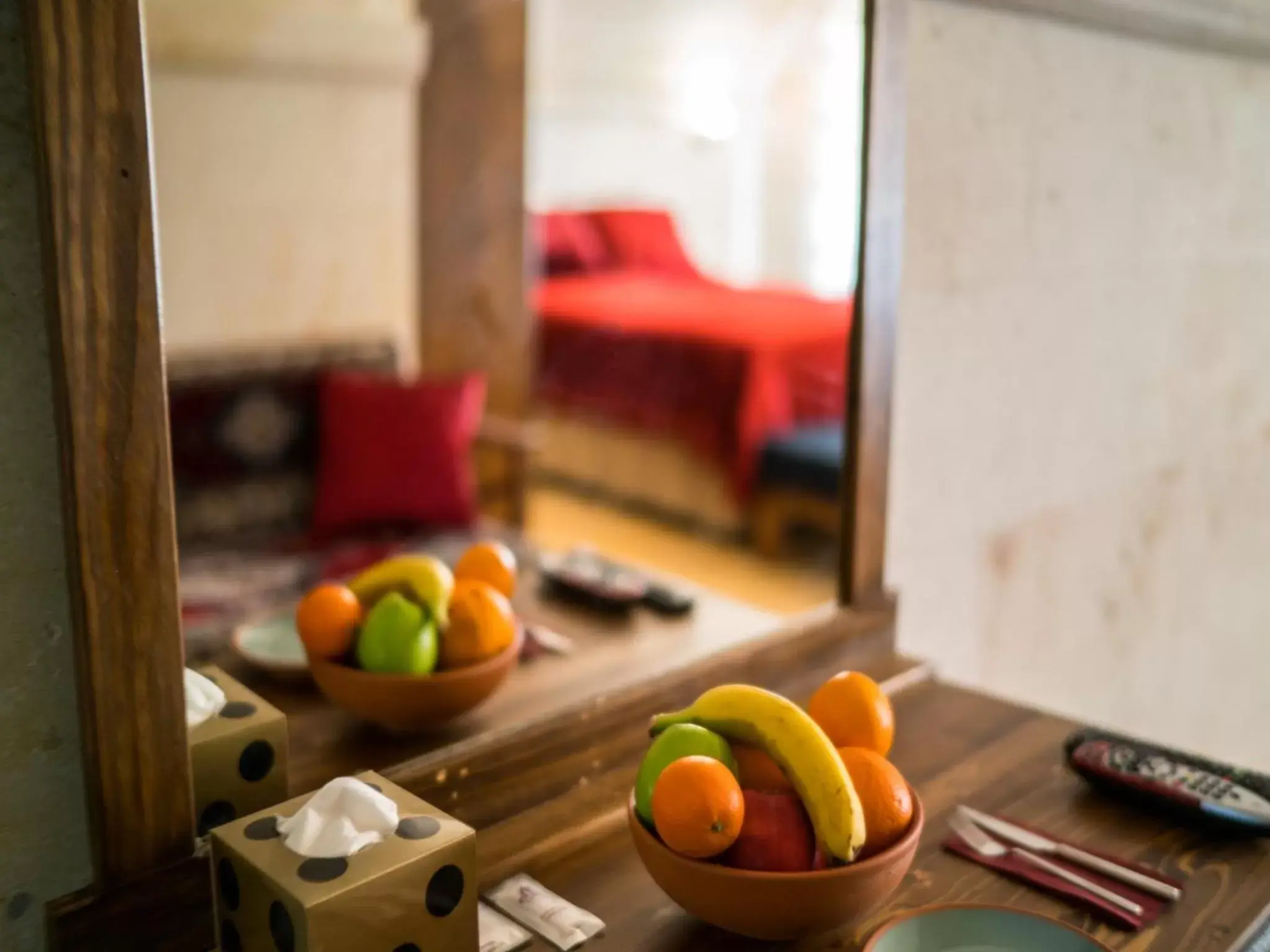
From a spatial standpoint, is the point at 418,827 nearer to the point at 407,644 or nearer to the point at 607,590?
the point at 407,644

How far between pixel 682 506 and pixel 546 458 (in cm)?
26

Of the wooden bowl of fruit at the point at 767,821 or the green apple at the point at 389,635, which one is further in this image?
the green apple at the point at 389,635

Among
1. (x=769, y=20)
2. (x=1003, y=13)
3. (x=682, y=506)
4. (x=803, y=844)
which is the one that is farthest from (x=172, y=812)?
(x=769, y=20)

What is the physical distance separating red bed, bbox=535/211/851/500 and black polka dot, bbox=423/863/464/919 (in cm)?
165

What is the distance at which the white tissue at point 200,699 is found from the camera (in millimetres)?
769

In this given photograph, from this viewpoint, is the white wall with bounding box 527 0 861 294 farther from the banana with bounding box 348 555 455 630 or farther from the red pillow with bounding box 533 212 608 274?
the banana with bounding box 348 555 455 630

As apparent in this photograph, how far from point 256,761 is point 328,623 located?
14 centimetres

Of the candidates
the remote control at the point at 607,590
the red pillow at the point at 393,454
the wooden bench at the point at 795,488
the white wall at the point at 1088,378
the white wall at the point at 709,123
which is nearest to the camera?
the remote control at the point at 607,590

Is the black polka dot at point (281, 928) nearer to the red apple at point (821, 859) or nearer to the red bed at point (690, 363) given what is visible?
the red apple at point (821, 859)

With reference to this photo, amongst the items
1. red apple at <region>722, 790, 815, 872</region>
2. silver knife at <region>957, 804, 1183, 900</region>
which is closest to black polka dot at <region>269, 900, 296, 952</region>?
red apple at <region>722, 790, 815, 872</region>

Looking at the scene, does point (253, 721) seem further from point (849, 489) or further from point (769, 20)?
point (769, 20)

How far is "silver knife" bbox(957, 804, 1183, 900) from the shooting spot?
0.80 meters

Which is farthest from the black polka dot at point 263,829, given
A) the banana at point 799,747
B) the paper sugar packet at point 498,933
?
the banana at point 799,747

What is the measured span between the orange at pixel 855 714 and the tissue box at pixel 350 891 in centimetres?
27
